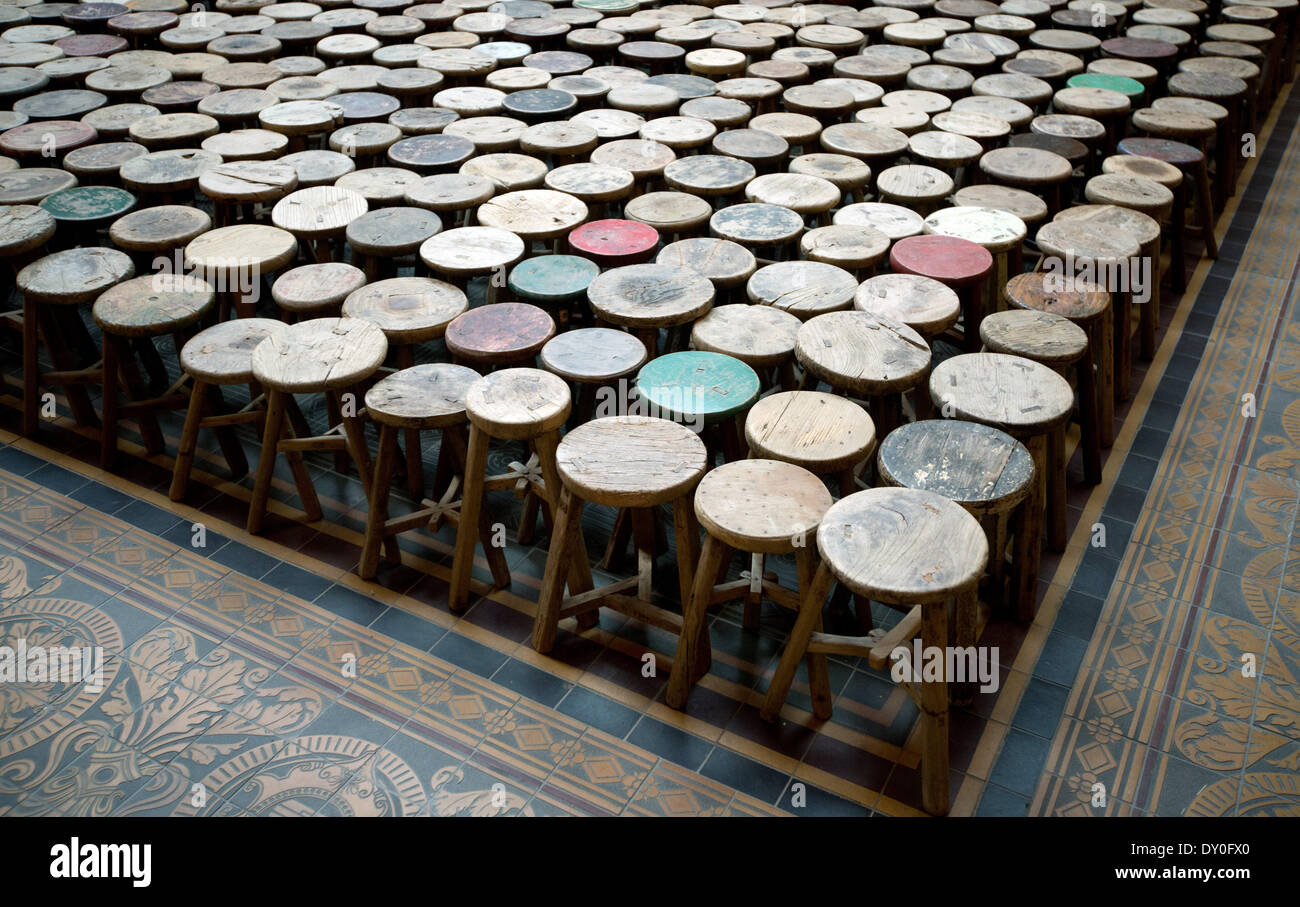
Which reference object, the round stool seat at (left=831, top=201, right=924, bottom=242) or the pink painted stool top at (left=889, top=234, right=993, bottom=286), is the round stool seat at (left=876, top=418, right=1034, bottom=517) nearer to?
the pink painted stool top at (left=889, top=234, right=993, bottom=286)

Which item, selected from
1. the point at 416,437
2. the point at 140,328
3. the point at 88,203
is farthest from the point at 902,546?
the point at 88,203

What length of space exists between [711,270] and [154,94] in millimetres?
4043

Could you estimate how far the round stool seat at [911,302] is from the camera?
3916 millimetres

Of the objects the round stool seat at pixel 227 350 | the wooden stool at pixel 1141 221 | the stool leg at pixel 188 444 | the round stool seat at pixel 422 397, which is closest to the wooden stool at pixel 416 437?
the round stool seat at pixel 422 397

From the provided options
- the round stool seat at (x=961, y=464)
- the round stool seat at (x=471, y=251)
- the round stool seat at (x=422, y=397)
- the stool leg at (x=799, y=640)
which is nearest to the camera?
the stool leg at (x=799, y=640)

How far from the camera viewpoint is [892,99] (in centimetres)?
625

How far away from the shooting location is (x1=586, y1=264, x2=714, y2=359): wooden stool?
3941 millimetres

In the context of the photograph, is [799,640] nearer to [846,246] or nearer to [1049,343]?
[1049,343]

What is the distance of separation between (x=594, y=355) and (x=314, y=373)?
1052mm

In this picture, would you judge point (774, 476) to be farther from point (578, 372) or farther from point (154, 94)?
point (154, 94)

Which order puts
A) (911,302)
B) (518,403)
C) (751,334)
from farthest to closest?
(911,302) → (751,334) → (518,403)

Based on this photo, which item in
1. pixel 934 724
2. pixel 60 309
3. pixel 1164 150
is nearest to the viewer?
pixel 934 724

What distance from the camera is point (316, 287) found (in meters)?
4.28

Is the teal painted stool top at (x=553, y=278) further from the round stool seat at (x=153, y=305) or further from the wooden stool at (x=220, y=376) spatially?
the round stool seat at (x=153, y=305)
